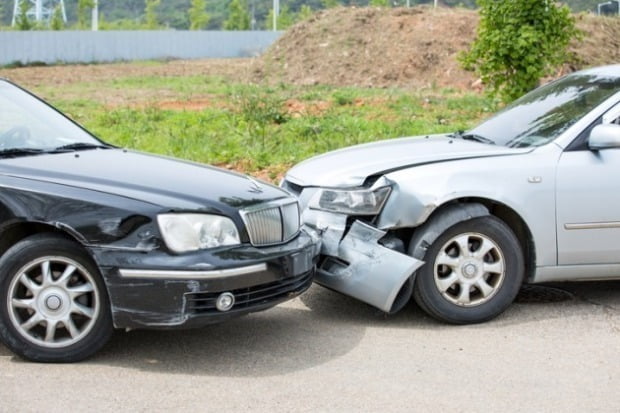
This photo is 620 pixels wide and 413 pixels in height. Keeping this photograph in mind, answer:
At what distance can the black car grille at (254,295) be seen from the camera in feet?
16.8

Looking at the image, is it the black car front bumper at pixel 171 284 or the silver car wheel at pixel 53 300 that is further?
the silver car wheel at pixel 53 300

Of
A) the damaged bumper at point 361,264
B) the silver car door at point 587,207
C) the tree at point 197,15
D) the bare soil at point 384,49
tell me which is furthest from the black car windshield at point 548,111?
the tree at point 197,15

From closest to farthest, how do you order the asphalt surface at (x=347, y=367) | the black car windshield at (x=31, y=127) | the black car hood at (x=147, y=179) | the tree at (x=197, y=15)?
the asphalt surface at (x=347, y=367) → the black car hood at (x=147, y=179) → the black car windshield at (x=31, y=127) → the tree at (x=197, y=15)

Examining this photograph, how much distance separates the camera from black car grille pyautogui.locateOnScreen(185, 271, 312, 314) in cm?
512

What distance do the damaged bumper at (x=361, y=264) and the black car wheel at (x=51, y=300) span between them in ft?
5.09

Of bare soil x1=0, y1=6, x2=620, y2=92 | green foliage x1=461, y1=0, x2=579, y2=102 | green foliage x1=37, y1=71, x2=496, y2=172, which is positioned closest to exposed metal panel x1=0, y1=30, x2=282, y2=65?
bare soil x1=0, y1=6, x2=620, y2=92

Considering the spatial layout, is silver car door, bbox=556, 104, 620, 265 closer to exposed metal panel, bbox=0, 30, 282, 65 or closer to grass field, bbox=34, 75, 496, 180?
grass field, bbox=34, 75, 496, 180

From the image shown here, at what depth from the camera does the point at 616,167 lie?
6.18m

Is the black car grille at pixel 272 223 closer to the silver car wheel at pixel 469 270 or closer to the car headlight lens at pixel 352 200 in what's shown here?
the car headlight lens at pixel 352 200

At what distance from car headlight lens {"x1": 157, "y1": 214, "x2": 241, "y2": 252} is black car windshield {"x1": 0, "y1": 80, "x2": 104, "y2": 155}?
128cm

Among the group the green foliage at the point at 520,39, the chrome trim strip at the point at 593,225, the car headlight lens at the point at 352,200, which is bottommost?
the chrome trim strip at the point at 593,225

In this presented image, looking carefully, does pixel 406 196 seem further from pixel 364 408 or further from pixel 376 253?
pixel 364 408

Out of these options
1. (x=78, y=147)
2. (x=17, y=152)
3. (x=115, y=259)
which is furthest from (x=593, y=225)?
(x=17, y=152)

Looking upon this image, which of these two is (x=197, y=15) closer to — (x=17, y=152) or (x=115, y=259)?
(x=17, y=152)
